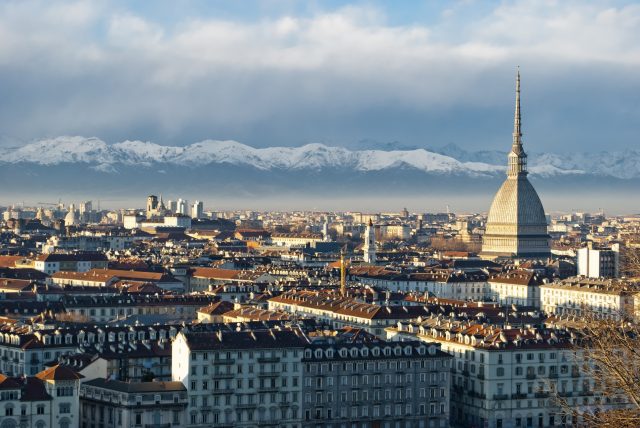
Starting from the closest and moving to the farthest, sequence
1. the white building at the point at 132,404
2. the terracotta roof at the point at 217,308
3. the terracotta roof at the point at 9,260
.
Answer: the white building at the point at 132,404
the terracotta roof at the point at 217,308
the terracotta roof at the point at 9,260

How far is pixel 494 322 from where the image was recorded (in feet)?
235

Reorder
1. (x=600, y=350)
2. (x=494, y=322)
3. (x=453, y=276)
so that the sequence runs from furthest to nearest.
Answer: (x=453, y=276), (x=494, y=322), (x=600, y=350)

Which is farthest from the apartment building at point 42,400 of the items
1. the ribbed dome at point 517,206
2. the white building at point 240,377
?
the ribbed dome at point 517,206

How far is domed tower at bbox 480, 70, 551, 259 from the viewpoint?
178 m

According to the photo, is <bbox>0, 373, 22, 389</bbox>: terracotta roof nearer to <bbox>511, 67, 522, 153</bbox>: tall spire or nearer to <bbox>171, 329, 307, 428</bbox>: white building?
<bbox>171, 329, 307, 428</bbox>: white building

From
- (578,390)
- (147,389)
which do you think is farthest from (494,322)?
(147,389)

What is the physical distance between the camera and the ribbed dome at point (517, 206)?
Answer: 599ft

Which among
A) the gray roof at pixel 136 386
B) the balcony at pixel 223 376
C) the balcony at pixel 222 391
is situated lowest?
the balcony at pixel 222 391

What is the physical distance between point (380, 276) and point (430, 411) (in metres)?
61.9

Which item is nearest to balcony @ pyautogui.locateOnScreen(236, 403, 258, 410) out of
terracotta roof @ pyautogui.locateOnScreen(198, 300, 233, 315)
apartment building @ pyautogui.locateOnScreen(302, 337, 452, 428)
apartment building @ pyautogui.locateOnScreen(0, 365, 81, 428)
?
apartment building @ pyautogui.locateOnScreen(302, 337, 452, 428)

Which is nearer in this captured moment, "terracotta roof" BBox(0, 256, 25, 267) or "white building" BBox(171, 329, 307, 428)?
"white building" BBox(171, 329, 307, 428)

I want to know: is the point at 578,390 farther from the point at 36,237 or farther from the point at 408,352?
the point at 36,237

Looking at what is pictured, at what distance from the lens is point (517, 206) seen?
185m

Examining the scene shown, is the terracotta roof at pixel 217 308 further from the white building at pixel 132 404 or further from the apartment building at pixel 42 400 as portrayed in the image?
the apartment building at pixel 42 400
